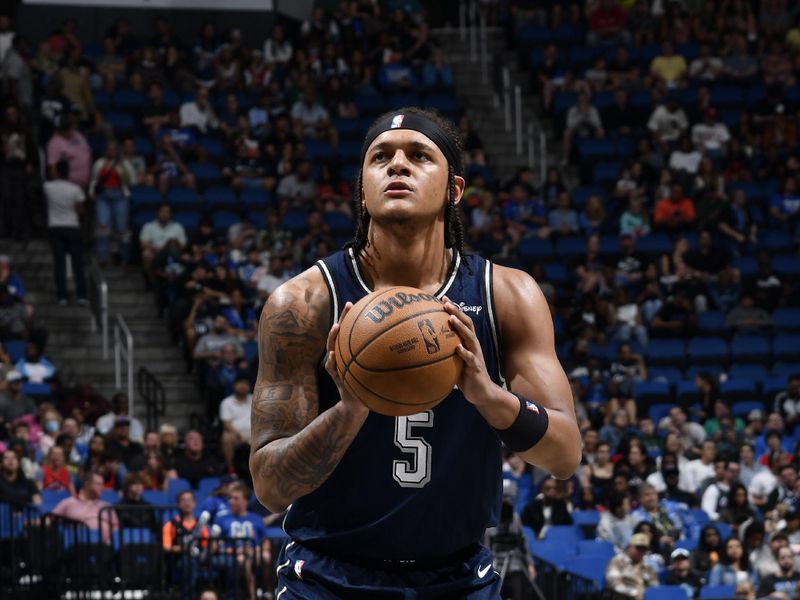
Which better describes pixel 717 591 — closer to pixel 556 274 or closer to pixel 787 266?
pixel 556 274

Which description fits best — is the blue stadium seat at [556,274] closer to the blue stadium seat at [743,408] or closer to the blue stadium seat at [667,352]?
the blue stadium seat at [667,352]

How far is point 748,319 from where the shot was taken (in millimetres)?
19672

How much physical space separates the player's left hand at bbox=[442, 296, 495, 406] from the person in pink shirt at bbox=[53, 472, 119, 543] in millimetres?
9222

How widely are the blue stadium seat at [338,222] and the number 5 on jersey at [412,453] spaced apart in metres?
15.5

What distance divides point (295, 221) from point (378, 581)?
615 inches

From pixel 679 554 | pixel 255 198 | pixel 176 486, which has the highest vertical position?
pixel 255 198

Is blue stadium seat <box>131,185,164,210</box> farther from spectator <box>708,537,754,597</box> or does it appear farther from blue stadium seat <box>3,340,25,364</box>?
spectator <box>708,537,754,597</box>

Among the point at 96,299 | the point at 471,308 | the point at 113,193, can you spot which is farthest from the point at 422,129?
the point at 113,193

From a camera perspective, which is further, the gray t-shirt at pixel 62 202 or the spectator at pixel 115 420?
the gray t-shirt at pixel 62 202

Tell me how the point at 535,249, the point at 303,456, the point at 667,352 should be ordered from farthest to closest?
the point at 535,249
the point at 667,352
the point at 303,456

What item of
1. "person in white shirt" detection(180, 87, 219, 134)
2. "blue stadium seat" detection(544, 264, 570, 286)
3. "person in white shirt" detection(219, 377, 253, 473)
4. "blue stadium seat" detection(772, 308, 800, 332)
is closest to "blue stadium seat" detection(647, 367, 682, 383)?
"blue stadium seat" detection(544, 264, 570, 286)

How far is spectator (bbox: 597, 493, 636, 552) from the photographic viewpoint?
14.3 meters

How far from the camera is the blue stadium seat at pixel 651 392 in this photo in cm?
1825

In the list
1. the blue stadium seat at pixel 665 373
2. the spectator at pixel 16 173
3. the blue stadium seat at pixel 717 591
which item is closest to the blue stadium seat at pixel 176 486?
the blue stadium seat at pixel 717 591
